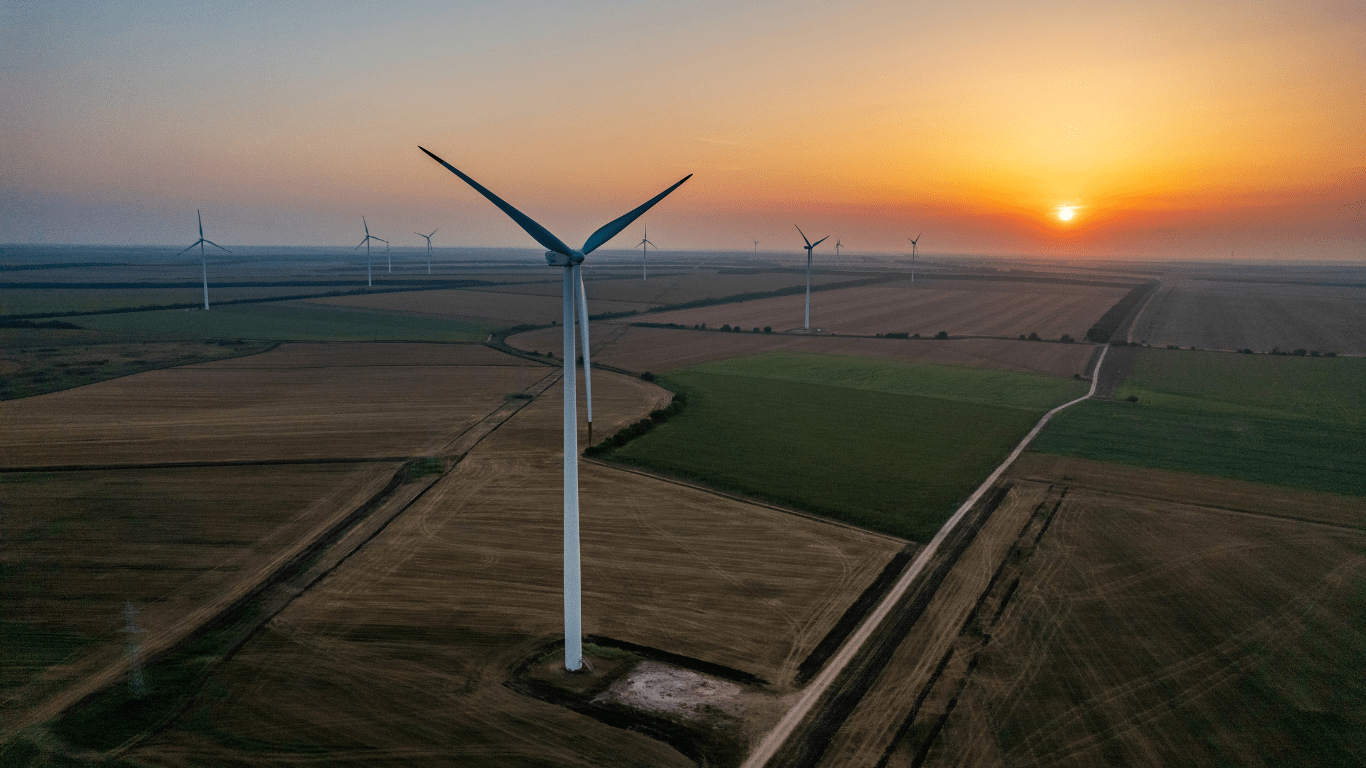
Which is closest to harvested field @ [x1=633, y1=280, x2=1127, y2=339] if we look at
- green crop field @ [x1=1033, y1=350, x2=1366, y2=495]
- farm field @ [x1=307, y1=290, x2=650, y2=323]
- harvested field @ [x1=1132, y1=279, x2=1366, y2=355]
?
harvested field @ [x1=1132, y1=279, x2=1366, y2=355]

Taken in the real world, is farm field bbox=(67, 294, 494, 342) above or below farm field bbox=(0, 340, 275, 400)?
above

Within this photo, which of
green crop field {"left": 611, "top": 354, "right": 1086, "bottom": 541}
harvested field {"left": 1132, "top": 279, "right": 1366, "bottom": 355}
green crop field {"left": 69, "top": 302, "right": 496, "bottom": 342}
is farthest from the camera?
harvested field {"left": 1132, "top": 279, "right": 1366, "bottom": 355}

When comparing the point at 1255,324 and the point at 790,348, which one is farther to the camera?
the point at 1255,324

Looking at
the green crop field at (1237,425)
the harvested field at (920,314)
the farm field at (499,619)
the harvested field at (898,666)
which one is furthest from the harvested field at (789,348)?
→ the harvested field at (898,666)

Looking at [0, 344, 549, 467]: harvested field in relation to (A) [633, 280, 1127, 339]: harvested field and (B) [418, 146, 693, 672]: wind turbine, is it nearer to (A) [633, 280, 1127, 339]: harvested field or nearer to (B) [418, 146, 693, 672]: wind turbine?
(B) [418, 146, 693, 672]: wind turbine

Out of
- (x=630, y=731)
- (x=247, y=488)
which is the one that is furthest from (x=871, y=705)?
(x=247, y=488)

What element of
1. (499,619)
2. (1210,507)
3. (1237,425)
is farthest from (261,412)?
(1237,425)

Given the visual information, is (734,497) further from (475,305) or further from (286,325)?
(475,305)

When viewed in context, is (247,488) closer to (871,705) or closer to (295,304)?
(871,705)
